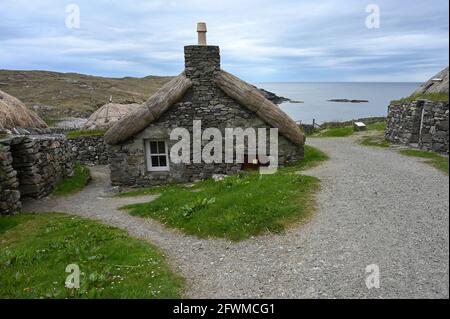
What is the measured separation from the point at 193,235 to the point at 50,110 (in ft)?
212

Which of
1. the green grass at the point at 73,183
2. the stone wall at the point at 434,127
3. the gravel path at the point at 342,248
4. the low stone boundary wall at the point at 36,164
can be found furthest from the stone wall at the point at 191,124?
the stone wall at the point at 434,127

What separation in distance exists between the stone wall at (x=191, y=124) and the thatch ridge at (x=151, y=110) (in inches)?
13.4

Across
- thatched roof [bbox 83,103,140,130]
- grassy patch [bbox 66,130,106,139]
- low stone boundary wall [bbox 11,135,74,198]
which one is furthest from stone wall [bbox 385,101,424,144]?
grassy patch [bbox 66,130,106,139]

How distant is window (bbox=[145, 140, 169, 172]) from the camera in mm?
17125

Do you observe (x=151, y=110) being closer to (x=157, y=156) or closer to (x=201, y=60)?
(x=157, y=156)

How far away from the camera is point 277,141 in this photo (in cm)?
1667

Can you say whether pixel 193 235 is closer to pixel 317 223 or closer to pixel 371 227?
pixel 317 223

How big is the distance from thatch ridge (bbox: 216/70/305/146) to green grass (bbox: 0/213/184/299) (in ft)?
26.8

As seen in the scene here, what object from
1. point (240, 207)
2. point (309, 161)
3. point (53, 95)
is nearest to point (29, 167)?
point (240, 207)

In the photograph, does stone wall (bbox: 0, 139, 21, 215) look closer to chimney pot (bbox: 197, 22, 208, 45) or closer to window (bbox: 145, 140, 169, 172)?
window (bbox: 145, 140, 169, 172)

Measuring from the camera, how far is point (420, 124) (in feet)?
60.7

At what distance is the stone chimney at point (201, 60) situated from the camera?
624 inches
